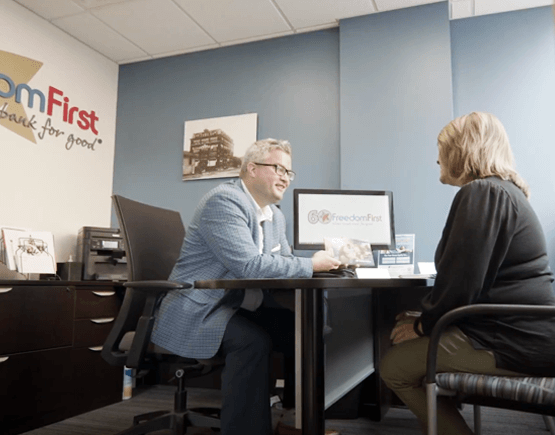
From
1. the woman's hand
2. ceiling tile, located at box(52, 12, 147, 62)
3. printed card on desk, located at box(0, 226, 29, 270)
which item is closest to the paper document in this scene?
the woman's hand

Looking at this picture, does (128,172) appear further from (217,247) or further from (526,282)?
(526,282)

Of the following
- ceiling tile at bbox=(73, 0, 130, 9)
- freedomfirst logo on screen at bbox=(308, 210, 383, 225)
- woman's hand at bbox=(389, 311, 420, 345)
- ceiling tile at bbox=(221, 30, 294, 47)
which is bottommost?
woman's hand at bbox=(389, 311, 420, 345)

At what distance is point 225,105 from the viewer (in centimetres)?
352

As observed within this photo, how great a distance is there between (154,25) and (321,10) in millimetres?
1184

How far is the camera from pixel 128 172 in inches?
148

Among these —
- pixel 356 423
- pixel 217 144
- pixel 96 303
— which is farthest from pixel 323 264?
pixel 217 144

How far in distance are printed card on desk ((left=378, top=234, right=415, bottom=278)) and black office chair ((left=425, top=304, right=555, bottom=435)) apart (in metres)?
1.55

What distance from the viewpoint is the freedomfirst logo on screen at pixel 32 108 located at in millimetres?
2891

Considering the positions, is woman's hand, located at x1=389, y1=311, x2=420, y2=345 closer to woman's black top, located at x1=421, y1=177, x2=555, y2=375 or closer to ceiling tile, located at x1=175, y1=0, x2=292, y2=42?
woman's black top, located at x1=421, y1=177, x2=555, y2=375

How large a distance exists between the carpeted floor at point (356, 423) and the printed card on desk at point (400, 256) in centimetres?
79

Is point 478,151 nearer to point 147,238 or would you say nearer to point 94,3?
point 147,238

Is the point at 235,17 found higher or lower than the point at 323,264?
higher

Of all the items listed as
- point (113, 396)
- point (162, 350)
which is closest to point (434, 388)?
point (162, 350)

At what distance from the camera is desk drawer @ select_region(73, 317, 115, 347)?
2.49 m
